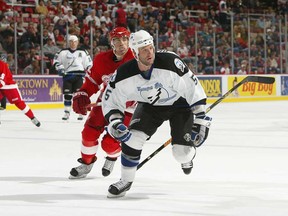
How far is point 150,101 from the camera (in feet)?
14.5

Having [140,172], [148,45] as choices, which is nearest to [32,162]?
[140,172]

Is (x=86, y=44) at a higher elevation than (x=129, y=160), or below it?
higher

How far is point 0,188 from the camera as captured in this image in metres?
4.80

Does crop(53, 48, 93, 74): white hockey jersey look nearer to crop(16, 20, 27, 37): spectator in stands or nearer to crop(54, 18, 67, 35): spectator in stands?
crop(16, 20, 27, 37): spectator in stands

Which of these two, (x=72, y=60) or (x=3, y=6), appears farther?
(x=3, y=6)

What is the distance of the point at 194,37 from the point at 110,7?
2169mm

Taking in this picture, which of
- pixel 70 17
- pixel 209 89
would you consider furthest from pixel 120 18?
pixel 209 89

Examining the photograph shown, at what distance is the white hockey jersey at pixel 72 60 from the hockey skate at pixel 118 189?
792 cm

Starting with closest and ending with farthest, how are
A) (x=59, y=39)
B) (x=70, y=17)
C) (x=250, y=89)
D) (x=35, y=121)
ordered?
1. (x=35, y=121)
2. (x=59, y=39)
3. (x=70, y=17)
4. (x=250, y=89)

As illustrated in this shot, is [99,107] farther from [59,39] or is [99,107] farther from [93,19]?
[93,19]

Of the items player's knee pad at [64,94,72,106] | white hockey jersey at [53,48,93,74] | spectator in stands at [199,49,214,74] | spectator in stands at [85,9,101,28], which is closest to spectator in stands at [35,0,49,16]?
spectator in stands at [85,9,101,28]

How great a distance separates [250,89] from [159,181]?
13814 mm

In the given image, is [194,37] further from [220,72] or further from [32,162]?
[32,162]

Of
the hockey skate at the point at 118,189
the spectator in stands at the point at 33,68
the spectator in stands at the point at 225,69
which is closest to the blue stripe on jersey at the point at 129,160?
the hockey skate at the point at 118,189
